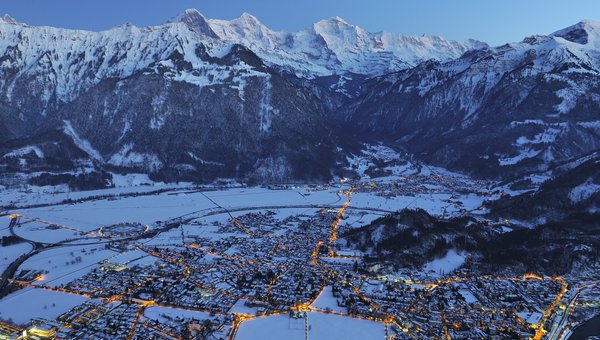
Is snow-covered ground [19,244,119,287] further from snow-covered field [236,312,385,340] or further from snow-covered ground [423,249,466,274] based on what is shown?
snow-covered ground [423,249,466,274]

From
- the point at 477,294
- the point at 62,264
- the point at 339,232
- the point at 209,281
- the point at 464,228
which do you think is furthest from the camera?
the point at 339,232

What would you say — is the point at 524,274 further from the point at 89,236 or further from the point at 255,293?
the point at 89,236

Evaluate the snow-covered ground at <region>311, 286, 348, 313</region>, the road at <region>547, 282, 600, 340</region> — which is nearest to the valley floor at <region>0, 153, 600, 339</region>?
the snow-covered ground at <region>311, 286, 348, 313</region>

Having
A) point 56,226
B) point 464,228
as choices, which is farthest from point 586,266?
point 56,226

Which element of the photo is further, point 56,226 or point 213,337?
point 56,226

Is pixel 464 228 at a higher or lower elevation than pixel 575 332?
higher

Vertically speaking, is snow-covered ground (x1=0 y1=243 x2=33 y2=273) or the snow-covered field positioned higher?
snow-covered ground (x1=0 y1=243 x2=33 y2=273)

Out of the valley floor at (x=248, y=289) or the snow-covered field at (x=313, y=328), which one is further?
the valley floor at (x=248, y=289)

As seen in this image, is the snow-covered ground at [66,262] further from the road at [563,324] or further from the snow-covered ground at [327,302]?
the road at [563,324]

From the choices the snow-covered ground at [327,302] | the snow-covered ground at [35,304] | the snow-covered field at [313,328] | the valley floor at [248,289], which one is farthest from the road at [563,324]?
the snow-covered ground at [35,304]
